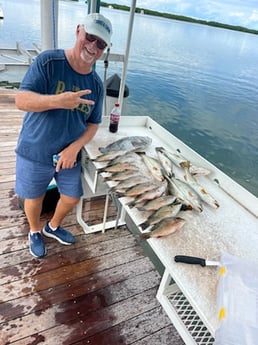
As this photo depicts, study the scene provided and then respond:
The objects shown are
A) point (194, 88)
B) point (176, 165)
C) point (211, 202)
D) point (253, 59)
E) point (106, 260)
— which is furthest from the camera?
point (253, 59)

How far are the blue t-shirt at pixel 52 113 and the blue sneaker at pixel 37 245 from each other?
0.58 metres

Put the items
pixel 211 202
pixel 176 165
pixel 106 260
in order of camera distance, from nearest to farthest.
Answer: pixel 211 202, pixel 176 165, pixel 106 260

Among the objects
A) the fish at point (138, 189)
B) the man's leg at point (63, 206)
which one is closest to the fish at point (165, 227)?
the fish at point (138, 189)

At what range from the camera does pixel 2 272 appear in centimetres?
159

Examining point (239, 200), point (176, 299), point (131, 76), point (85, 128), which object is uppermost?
point (85, 128)

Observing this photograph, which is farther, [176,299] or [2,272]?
[2,272]

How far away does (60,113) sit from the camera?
1.35m

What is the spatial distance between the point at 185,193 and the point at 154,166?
0.89ft

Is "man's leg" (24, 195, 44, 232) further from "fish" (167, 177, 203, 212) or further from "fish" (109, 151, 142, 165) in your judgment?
"fish" (167, 177, 203, 212)

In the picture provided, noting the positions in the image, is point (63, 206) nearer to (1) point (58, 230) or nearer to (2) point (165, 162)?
(1) point (58, 230)

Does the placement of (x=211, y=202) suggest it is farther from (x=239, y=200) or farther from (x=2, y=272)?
(x=2, y=272)

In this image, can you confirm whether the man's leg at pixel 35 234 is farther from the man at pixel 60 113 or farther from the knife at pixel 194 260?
the knife at pixel 194 260

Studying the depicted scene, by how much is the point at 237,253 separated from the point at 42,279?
1.15 m

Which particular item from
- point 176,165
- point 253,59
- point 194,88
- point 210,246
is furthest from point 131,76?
point 210,246
